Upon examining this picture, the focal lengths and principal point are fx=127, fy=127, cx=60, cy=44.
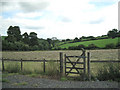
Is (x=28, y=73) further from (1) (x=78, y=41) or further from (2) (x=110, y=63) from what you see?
(1) (x=78, y=41)

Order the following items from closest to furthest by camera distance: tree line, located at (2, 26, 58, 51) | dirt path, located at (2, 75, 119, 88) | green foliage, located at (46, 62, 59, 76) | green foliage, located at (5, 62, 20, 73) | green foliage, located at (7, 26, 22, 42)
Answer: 1. dirt path, located at (2, 75, 119, 88)
2. green foliage, located at (46, 62, 59, 76)
3. green foliage, located at (5, 62, 20, 73)
4. tree line, located at (2, 26, 58, 51)
5. green foliage, located at (7, 26, 22, 42)

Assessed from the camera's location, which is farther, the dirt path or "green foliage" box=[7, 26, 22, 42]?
"green foliage" box=[7, 26, 22, 42]

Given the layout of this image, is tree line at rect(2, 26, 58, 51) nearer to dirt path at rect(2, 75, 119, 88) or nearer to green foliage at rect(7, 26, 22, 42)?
green foliage at rect(7, 26, 22, 42)

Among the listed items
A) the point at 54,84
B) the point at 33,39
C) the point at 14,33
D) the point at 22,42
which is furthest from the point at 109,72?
the point at 33,39

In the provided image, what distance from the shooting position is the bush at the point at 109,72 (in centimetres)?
772

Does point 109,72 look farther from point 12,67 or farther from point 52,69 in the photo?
point 12,67

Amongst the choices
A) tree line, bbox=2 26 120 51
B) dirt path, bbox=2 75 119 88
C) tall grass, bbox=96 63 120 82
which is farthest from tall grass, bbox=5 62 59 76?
tree line, bbox=2 26 120 51

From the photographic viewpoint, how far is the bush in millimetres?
7723

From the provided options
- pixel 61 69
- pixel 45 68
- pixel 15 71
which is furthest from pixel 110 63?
pixel 15 71

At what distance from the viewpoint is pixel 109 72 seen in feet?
25.6

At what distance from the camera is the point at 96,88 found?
6070 mm

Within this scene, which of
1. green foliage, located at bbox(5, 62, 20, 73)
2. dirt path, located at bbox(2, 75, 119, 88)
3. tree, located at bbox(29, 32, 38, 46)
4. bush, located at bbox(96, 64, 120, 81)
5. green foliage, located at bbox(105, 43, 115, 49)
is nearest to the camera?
dirt path, located at bbox(2, 75, 119, 88)

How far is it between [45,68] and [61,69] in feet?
4.15

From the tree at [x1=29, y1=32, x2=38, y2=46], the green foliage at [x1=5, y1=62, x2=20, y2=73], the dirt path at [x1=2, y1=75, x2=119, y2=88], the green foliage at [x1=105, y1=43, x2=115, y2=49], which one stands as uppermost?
the tree at [x1=29, y1=32, x2=38, y2=46]
